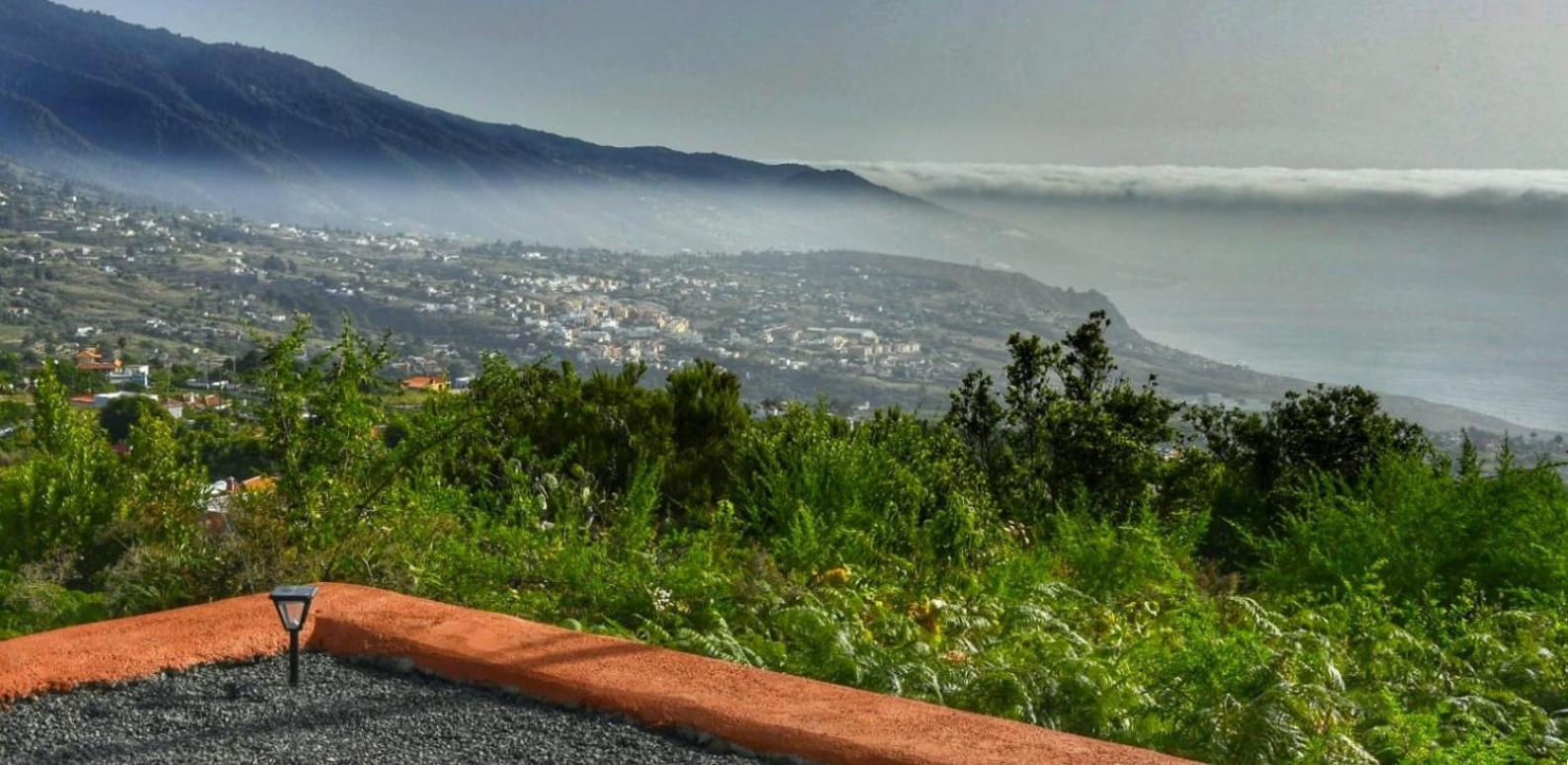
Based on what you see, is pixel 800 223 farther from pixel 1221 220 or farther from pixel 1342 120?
pixel 1342 120

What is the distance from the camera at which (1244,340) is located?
50969mm

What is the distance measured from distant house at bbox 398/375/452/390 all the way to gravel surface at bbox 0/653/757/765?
2.68m

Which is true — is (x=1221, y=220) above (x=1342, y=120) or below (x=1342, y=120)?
below

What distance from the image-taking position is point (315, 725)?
3.42 meters

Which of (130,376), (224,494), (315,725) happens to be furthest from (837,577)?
(130,376)

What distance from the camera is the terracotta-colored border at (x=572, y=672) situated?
10.3ft

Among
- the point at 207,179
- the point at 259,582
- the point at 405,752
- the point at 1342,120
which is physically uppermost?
the point at 1342,120

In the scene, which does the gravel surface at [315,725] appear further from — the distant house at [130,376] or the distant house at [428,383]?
the distant house at [130,376]

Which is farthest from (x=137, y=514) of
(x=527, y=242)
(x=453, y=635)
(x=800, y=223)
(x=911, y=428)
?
(x=527, y=242)

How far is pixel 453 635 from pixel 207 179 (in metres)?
104

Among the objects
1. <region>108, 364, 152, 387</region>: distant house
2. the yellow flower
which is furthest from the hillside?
the yellow flower

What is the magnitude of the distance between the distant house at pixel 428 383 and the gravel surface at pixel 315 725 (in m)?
2.68

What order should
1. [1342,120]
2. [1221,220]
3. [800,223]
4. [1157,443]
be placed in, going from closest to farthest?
[1157,443]
[1342,120]
[1221,220]
[800,223]

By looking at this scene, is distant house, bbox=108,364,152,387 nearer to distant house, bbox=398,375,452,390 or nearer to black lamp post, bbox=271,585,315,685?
distant house, bbox=398,375,452,390
